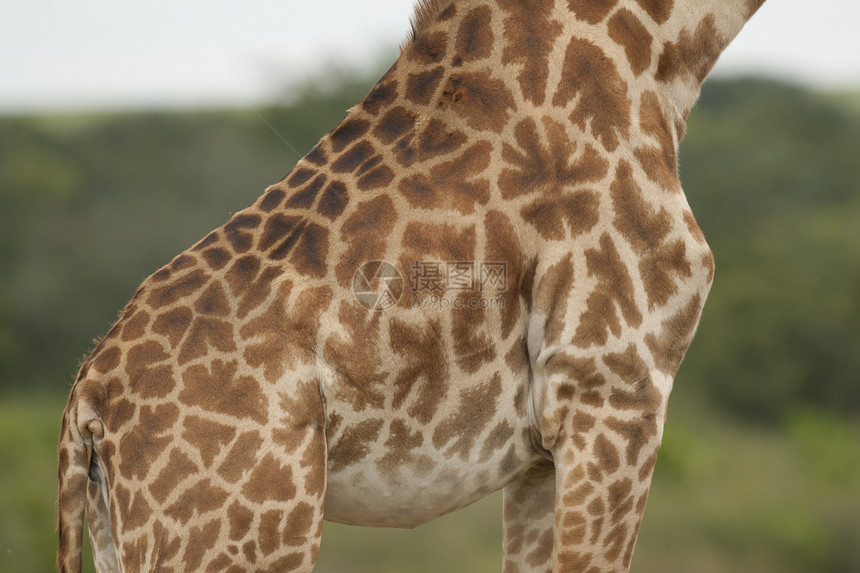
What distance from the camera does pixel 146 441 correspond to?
9.60 feet

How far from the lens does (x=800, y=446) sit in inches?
1128

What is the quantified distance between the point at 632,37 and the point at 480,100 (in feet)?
2.09

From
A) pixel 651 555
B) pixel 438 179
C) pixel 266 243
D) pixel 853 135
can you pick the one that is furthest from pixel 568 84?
pixel 853 135

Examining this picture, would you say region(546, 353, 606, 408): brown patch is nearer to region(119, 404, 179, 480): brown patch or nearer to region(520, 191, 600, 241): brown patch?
region(520, 191, 600, 241): brown patch

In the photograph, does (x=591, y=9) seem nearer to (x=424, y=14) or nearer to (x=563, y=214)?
(x=424, y=14)

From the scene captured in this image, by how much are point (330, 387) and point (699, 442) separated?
2684 cm

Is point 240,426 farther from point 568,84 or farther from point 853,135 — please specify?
point 853,135

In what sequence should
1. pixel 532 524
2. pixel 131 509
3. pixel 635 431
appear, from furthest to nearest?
1. pixel 532 524
2. pixel 635 431
3. pixel 131 509

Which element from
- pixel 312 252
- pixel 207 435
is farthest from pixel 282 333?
pixel 207 435

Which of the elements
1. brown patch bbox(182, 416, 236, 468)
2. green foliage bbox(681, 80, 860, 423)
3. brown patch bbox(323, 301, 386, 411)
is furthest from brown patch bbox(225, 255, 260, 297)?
green foliage bbox(681, 80, 860, 423)

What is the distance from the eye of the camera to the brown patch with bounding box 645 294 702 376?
10.7ft

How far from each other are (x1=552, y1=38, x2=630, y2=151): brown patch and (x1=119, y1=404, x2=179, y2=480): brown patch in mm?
1733

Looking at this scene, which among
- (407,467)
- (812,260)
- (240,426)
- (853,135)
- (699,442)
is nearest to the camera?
(240,426)

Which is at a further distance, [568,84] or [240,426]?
[568,84]
